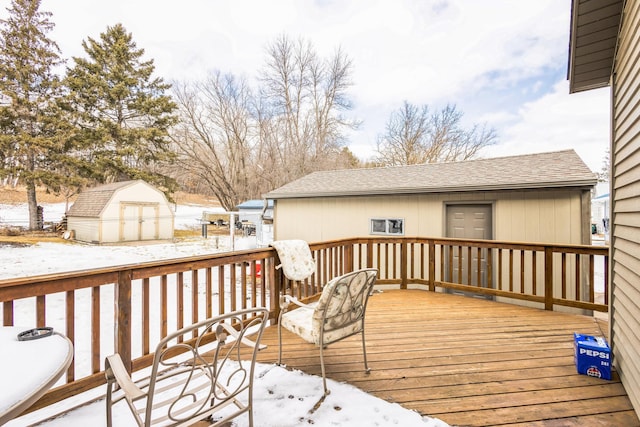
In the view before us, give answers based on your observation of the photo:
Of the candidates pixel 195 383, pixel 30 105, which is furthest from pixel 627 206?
pixel 30 105

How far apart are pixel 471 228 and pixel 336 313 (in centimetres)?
438

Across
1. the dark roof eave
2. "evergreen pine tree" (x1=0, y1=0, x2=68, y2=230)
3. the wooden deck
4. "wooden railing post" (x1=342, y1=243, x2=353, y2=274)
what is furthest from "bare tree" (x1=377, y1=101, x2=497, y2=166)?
"evergreen pine tree" (x1=0, y1=0, x2=68, y2=230)

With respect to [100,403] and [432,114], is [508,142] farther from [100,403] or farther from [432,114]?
[100,403]

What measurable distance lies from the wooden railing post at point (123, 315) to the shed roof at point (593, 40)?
12.7ft

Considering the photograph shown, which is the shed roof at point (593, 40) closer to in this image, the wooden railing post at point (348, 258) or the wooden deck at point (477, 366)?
the wooden deck at point (477, 366)

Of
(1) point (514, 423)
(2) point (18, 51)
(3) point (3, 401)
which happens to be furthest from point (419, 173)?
(2) point (18, 51)

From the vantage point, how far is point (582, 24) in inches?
92.6

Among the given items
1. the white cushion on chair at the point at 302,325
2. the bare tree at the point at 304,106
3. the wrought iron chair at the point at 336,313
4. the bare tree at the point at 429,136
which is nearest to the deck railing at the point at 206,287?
the white cushion on chair at the point at 302,325

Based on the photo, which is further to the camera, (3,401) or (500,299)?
(500,299)

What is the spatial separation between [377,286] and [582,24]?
4.17 m

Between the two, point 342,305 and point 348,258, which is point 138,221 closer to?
point 348,258

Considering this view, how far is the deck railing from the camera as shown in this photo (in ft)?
6.40

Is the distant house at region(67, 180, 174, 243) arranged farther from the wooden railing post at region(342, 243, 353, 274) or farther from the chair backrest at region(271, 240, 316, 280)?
the chair backrest at region(271, 240, 316, 280)

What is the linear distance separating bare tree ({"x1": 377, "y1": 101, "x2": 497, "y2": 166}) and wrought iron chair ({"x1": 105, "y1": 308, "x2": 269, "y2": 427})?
17621 mm
